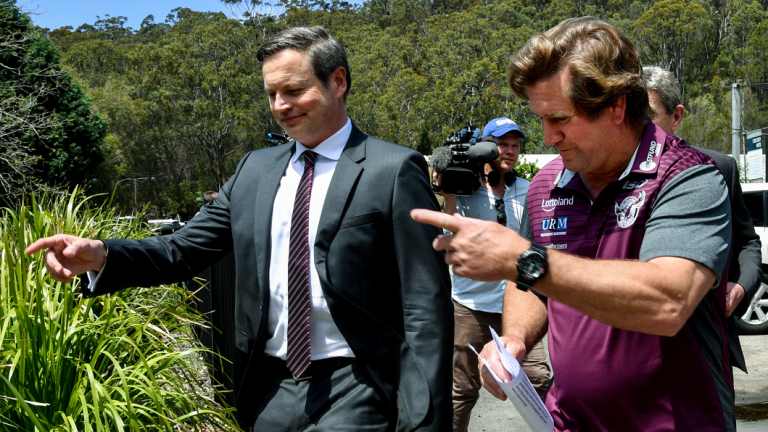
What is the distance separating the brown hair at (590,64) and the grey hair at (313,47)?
93 cm

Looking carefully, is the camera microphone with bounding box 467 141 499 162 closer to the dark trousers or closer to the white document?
the dark trousers

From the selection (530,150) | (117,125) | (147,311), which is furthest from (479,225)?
(117,125)

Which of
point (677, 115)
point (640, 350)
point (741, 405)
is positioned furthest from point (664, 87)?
point (741, 405)

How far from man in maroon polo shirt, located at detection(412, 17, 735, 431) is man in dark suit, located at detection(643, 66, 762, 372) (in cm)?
153

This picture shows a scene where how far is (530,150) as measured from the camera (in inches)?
2680

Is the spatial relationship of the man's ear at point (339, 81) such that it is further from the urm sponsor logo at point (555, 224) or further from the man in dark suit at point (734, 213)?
the man in dark suit at point (734, 213)

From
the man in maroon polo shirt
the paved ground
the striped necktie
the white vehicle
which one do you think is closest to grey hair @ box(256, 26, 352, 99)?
the striped necktie

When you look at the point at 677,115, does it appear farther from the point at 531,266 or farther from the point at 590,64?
the point at 531,266

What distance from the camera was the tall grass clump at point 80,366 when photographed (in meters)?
3.82

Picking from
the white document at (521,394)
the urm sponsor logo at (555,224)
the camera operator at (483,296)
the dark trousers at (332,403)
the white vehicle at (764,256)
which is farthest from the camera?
the white vehicle at (764,256)

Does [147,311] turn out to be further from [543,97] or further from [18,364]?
[543,97]

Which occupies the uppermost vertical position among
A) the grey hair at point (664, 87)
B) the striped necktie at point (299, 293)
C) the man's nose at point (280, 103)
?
the man's nose at point (280, 103)

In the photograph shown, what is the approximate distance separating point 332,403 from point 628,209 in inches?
45.3

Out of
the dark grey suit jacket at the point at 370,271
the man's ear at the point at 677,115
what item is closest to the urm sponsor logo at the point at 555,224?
the dark grey suit jacket at the point at 370,271
